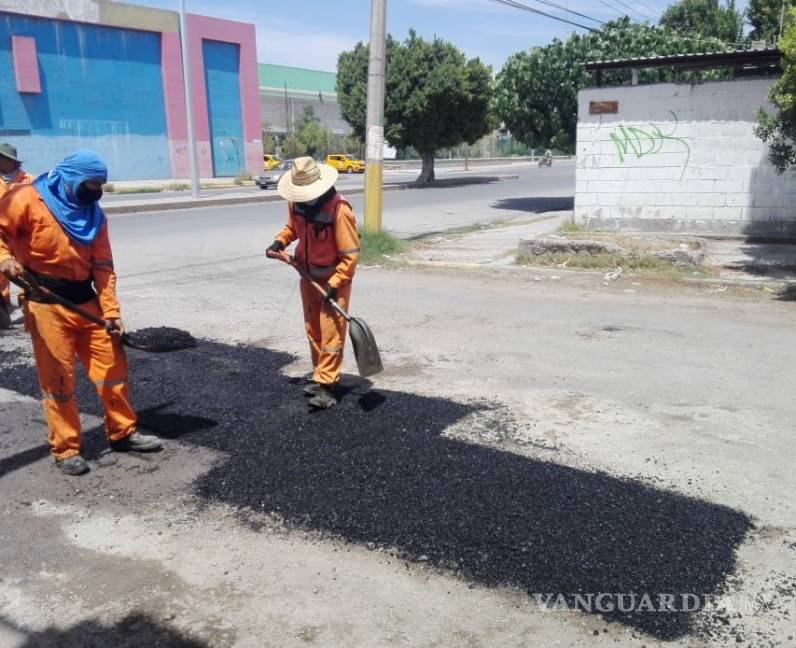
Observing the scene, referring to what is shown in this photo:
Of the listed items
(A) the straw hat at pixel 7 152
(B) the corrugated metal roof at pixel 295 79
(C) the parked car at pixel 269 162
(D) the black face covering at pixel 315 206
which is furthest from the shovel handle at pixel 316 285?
(B) the corrugated metal roof at pixel 295 79

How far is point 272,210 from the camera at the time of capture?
21.2 meters

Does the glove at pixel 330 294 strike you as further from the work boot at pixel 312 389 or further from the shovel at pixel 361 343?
the work boot at pixel 312 389

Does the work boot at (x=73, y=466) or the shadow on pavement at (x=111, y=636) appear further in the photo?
the work boot at (x=73, y=466)

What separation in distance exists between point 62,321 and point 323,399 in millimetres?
1709

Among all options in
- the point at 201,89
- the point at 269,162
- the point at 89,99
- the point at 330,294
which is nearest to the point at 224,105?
the point at 201,89

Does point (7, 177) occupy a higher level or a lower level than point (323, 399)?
higher

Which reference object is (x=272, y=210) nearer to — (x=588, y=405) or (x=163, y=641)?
(x=588, y=405)

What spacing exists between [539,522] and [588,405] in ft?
5.89

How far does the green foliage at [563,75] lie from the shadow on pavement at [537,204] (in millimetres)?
1852

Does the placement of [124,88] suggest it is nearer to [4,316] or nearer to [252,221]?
[252,221]

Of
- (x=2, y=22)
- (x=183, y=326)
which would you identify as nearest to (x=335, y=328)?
(x=183, y=326)

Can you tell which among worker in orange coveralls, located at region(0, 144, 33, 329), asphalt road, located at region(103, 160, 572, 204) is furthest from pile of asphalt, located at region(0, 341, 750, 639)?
asphalt road, located at region(103, 160, 572, 204)

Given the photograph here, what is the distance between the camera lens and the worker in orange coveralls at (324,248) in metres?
4.82

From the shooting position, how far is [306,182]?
4824 millimetres
